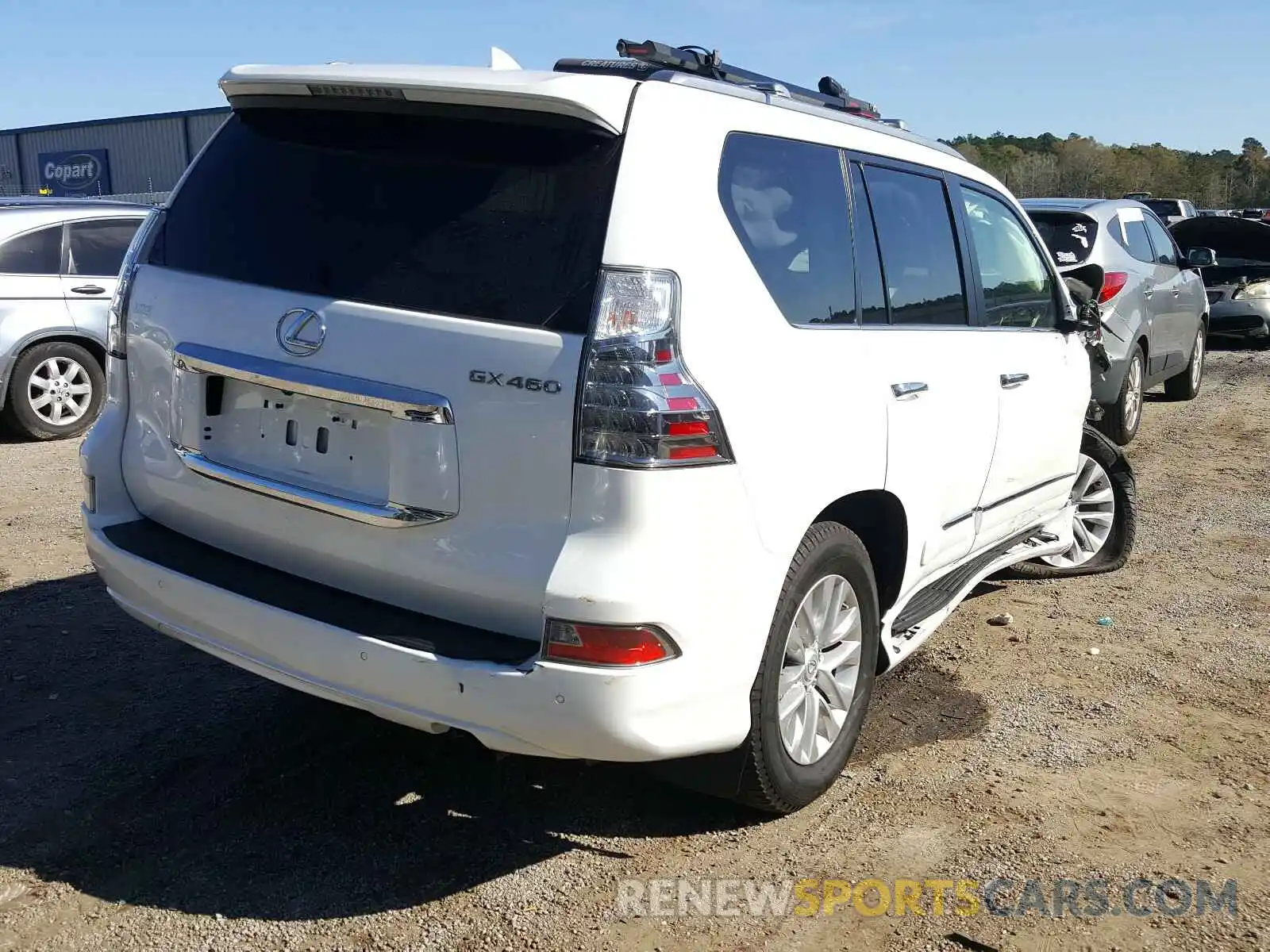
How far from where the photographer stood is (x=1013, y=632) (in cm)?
532

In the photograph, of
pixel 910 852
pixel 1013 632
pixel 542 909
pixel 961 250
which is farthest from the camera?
pixel 1013 632

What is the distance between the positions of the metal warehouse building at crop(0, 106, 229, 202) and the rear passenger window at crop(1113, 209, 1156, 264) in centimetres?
3552

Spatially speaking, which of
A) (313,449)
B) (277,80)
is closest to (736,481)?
(313,449)

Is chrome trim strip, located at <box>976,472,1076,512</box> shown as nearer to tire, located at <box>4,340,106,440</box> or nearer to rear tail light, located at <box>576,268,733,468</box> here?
rear tail light, located at <box>576,268,733,468</box>

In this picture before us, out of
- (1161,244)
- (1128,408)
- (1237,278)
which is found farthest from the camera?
Result: (1237,278)

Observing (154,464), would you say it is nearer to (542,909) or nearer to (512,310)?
(512,310)

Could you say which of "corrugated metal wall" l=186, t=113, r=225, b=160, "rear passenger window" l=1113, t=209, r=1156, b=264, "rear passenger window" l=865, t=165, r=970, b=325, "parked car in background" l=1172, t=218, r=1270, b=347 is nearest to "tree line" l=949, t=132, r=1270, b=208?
"corrugated metal wall" l=186, t=113, r=225, b=160

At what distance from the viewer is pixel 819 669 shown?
351cm

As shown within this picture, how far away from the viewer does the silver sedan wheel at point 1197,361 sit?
1207cm

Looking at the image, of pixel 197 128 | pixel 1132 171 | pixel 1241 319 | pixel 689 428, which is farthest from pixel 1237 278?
pixel 1132 171

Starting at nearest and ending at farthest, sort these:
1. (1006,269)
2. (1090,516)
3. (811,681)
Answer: (811,681), (1006,269), (1090,516)

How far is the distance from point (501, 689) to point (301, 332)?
106 centimetres

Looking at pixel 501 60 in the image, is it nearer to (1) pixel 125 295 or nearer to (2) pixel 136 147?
(1) pixel 125 295

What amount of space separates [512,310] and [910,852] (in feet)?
6.17
